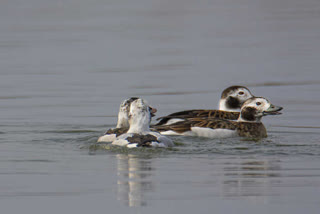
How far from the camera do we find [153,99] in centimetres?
1808

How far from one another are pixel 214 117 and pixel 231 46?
1077 cm

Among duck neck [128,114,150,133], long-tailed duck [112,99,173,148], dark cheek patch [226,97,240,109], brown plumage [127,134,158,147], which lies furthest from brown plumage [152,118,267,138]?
brown plumage [127,134,158,147]

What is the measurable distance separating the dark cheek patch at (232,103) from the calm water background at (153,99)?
28.8 inches

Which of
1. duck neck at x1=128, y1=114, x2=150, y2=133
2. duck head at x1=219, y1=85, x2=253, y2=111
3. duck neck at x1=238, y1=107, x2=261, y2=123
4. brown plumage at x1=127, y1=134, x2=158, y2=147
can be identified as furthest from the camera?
duck head at x1=219, y1=85, x2=253, y2=111

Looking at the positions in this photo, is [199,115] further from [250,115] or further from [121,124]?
[121,124]

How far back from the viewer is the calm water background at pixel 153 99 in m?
9.39

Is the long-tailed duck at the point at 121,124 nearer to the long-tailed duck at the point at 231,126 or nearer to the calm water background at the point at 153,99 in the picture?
the calm water background at the point at 153,99

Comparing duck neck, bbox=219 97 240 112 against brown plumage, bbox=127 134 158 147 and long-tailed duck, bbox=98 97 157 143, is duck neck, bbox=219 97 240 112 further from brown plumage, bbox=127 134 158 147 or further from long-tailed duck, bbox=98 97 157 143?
brown plumage, bbox=127 134 158 147

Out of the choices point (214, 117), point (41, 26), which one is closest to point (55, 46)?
point (41, 26)

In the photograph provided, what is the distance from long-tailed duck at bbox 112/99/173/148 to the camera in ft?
40.0

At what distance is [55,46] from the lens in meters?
26.6

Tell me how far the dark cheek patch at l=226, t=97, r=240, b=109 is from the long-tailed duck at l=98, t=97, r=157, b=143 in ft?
9.24

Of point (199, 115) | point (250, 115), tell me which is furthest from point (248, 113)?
point (199, 115)

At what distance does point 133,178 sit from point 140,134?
87.6 inches
